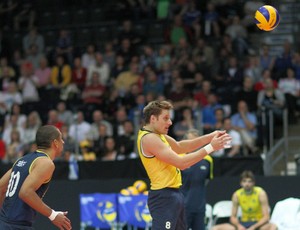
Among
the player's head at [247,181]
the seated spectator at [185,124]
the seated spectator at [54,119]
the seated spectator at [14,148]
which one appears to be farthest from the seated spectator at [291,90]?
the seated spectator at [14,148]

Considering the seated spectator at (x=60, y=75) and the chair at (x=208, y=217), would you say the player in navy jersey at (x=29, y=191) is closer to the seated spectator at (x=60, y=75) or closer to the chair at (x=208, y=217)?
the chair at (x=208, y=217)

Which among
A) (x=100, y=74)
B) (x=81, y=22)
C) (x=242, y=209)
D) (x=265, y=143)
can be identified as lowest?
(x=242, y=209)

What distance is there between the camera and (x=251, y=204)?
46.4ft

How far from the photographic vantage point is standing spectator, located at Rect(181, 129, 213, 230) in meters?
12.3

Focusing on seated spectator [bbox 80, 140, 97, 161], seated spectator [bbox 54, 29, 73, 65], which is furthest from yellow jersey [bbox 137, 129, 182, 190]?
seated spectator [bbox 54, 29, 73, 65]

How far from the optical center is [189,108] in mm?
17000

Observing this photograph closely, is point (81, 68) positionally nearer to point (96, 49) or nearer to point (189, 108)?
point (96, 49)

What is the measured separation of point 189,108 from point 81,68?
463 cm

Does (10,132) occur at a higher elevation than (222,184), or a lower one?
higher

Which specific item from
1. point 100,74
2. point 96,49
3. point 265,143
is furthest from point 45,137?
point 96,49

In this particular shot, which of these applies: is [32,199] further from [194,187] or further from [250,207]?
[250,207]

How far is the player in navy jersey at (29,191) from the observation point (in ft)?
24.8

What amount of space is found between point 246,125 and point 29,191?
32.1ft

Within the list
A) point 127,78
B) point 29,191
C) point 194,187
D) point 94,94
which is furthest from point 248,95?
point 29,191
